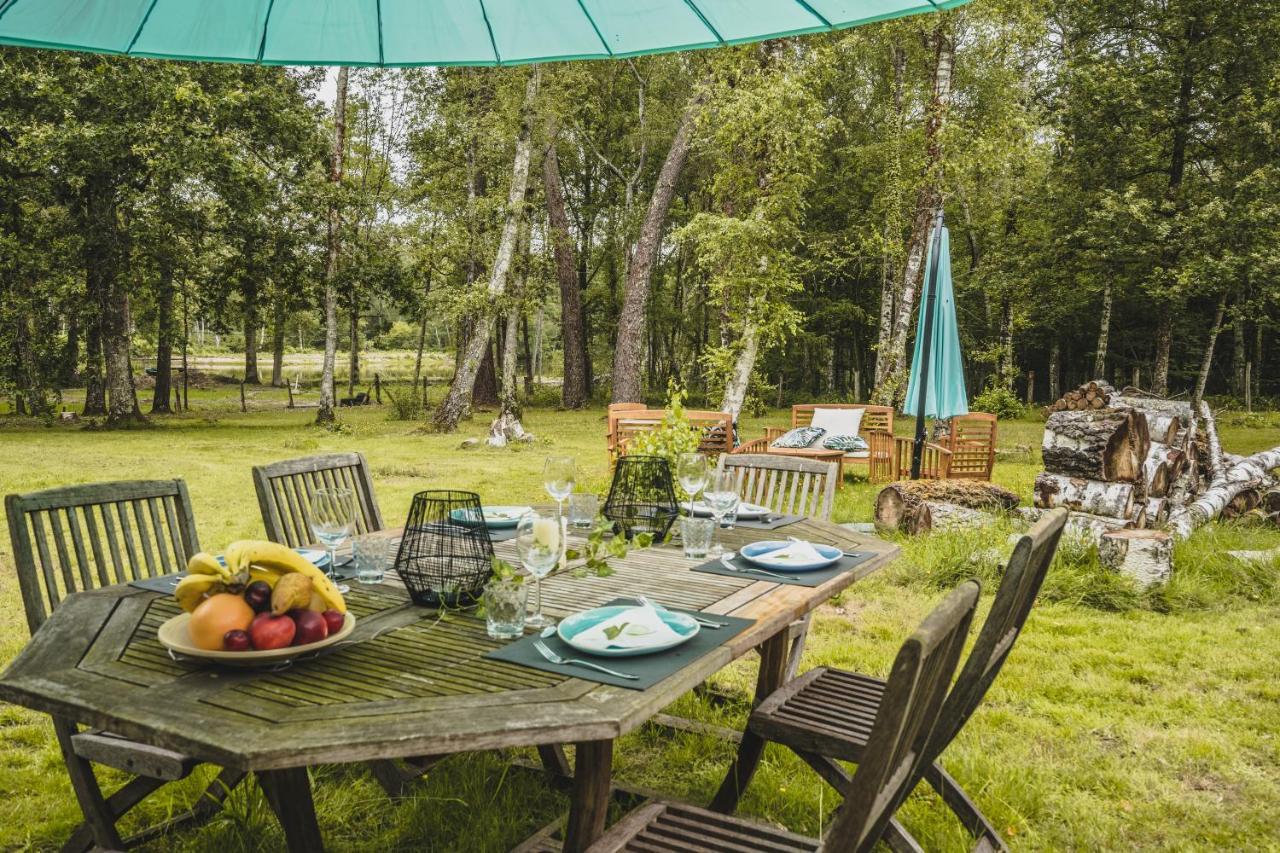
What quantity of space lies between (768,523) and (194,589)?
6.73ft

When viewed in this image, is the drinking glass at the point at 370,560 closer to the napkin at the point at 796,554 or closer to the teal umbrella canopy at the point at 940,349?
the napkin at the point at 796,554

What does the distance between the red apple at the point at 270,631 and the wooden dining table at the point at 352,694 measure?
0.05 meters

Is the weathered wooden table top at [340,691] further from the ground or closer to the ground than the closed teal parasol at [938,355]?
closer to the ground

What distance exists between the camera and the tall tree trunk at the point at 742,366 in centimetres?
1054

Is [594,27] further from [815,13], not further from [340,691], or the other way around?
[340,691]

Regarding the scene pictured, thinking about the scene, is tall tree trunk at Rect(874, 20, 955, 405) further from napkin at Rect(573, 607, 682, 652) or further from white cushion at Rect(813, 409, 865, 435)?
napkin at Rect(573, 607, 682, 652)

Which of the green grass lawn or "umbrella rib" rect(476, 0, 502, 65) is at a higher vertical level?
"umbrella rib" rect(476, 0, 502, 65)

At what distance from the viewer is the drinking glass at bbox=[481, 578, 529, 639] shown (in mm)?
1853

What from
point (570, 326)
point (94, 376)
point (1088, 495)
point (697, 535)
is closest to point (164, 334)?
point (94, 376)

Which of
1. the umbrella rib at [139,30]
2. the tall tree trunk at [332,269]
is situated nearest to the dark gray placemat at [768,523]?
the umbrella rib at [139,30]

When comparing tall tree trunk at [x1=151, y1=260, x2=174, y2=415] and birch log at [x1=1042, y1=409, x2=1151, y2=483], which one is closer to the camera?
birch log at [x1=1042, y1=409, x2=1151, y2=483]

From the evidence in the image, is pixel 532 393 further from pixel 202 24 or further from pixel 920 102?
pixel 202 24

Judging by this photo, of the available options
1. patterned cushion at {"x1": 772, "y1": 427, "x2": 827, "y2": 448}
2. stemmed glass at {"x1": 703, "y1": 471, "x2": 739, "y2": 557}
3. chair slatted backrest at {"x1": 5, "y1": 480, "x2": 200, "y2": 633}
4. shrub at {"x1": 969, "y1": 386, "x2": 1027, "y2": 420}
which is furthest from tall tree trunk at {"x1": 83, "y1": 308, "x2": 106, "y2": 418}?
shrub at {"x1": 969, "y1": 386, "x2": 1027, "y2": 420}

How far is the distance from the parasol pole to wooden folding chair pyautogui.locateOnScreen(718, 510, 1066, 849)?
17.8 ft
